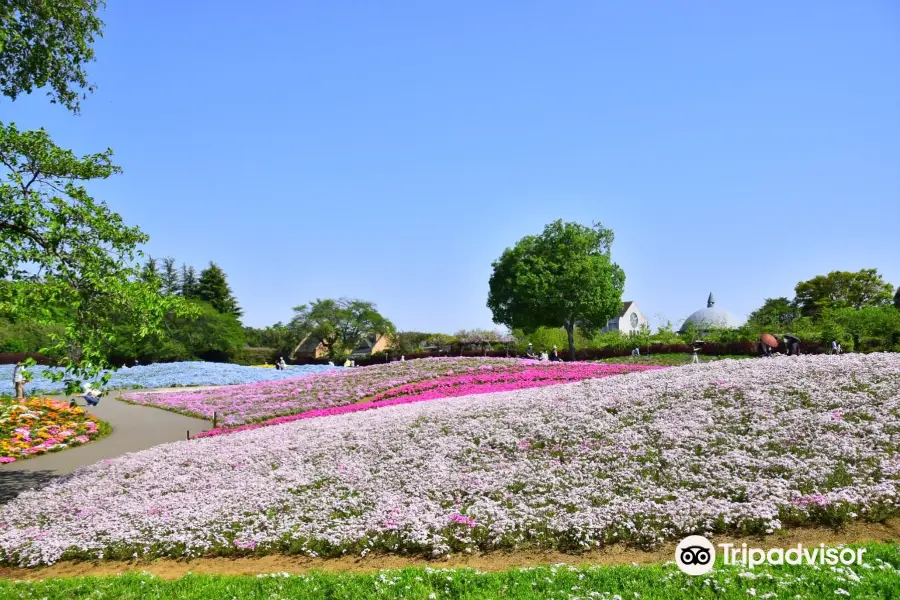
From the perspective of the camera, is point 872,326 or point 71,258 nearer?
point 71,258

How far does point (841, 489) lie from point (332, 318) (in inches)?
3400

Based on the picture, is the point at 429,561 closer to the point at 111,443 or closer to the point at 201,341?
the point at 111,443

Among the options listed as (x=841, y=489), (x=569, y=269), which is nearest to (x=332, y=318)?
(x=569, y=269)

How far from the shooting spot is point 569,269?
64.7m

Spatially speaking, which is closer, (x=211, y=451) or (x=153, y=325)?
(x=153, y=325)

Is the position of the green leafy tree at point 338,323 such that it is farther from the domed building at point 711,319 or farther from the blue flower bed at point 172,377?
the domed building at point 711,319

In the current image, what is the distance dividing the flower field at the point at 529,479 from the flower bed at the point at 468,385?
20.0ft

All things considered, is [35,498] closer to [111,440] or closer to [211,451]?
[211,451]

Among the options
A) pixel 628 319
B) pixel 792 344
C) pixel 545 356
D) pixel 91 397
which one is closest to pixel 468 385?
pixel 792 344

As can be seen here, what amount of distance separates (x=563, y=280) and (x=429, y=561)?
189 feet

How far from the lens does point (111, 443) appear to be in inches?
733

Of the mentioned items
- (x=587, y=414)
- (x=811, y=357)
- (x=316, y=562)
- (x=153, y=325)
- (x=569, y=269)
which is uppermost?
(x=569, y=269)

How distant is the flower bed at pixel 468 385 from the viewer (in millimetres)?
21297

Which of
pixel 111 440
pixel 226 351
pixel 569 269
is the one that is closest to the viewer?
pixel 111 440
